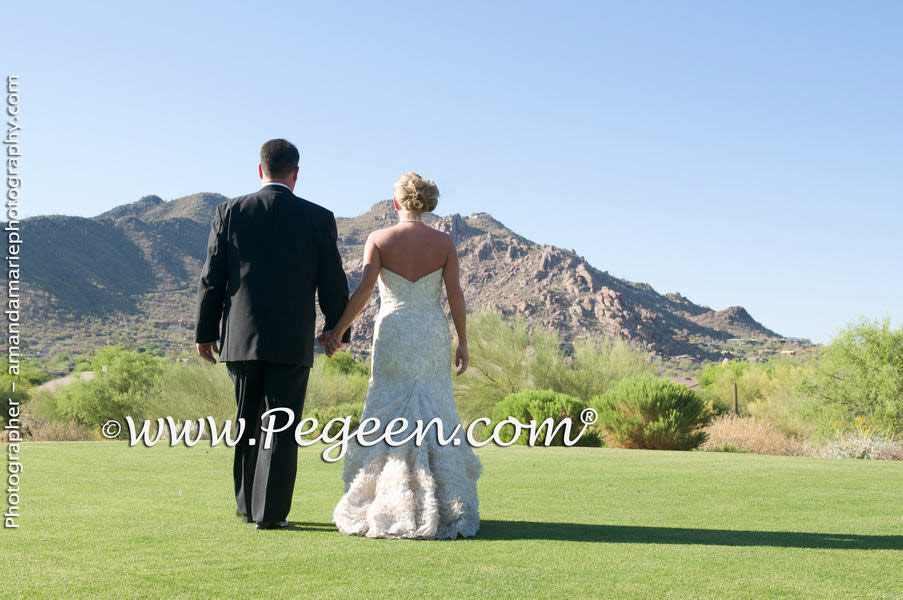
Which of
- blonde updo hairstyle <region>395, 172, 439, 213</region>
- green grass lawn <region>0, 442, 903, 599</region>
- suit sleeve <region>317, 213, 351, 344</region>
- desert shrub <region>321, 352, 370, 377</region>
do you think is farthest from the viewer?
desert shrub <region>321, 352, 370, 377</region>

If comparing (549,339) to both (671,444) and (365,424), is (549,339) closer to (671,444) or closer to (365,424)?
(671,444)

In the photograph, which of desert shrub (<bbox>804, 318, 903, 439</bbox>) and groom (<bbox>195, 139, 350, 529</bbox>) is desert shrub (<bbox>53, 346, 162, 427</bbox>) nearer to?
desert shrub (<bbox>804, 318, 903, 439</bbox>)

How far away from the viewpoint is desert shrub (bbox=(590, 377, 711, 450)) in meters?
14.5

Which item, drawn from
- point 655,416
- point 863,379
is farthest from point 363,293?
point 863,379

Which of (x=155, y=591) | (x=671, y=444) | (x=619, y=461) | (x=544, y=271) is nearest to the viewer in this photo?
(x=155, y=591)

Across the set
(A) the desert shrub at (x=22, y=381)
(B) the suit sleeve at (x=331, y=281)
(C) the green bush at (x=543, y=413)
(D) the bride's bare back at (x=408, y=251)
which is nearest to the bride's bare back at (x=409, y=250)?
(D) the bride's bare back at (x=408, y=251)

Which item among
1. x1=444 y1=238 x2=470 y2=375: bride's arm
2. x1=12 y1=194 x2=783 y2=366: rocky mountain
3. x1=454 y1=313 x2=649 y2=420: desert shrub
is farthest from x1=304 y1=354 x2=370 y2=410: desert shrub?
x1=12 y1=194 x2=783 y2=366: rocky mountain

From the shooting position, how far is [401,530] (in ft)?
16.2

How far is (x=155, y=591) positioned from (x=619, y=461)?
793 cm

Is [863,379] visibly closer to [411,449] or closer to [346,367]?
[411,449]

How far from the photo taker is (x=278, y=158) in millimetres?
5625

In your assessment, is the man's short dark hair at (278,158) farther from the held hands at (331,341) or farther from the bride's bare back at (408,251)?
the held hands at (331,341)

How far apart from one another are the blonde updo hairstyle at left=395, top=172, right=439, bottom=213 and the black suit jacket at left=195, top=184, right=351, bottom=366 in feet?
1.86

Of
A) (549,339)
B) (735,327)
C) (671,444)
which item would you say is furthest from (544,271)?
(671,444)
